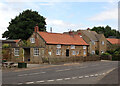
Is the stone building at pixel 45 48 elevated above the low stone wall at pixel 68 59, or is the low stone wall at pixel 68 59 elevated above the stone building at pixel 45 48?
the stone building at pixel 45 48

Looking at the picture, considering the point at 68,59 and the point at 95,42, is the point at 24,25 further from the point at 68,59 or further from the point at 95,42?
the point at 68,59

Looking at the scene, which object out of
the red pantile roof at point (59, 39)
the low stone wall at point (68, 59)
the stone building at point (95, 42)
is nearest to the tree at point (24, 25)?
the stone building at point (95, 42)

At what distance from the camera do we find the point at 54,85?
13.4 metres

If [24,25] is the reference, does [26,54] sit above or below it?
below

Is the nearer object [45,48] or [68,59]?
[45,48]

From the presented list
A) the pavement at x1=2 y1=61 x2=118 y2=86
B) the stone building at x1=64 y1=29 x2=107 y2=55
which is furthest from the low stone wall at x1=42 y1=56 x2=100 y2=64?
the pavement at x1=2 y1=61 x2=118 y2=86

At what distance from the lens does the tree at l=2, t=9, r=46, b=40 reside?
60938 millimetres

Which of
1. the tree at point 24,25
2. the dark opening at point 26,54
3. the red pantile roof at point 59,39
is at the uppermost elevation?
the tree at point 24,25

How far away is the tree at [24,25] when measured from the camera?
60938 mm

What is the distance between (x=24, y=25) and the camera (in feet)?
200

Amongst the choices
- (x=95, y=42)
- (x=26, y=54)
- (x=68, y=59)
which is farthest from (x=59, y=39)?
(x=95, y=42)

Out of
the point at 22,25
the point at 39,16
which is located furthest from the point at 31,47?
the point at 39,16

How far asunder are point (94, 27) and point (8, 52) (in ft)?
237

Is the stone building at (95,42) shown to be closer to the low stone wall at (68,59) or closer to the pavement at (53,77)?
the low stone wall at (68,59)
